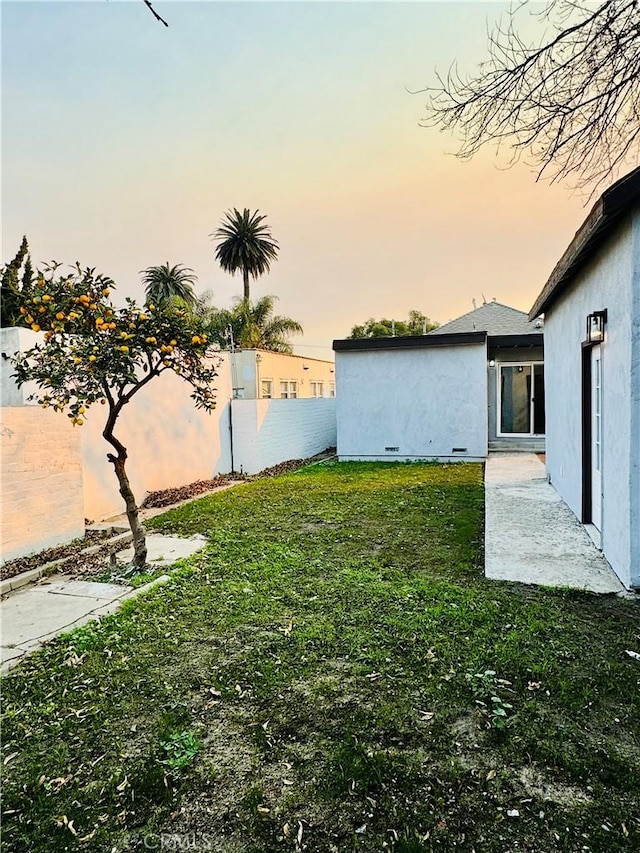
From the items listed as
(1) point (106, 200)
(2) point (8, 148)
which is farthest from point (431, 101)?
(1) point (106, 200)

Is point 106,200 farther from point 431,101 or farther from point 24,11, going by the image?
point 431,101

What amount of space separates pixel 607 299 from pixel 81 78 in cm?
704

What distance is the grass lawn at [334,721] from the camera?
7.37ft

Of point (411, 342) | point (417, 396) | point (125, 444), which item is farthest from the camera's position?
point (417, 396)

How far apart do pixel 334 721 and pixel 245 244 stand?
127 feet

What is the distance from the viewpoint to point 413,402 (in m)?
14.3

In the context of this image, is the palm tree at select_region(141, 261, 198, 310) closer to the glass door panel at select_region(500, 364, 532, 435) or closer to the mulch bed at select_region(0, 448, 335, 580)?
the glass door panel at select_region(500, 364, 532, 435)

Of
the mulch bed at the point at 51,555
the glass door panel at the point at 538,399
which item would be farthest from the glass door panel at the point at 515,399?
the mulch bed at the point at 51,555

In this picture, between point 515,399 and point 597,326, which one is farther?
point 515,399

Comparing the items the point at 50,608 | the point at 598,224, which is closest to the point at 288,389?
the point at 50,608

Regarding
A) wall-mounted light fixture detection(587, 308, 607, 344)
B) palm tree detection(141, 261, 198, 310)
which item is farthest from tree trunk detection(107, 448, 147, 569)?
palm tree detection(141, 261, 198, 310)

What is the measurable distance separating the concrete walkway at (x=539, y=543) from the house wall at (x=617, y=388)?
0.71 ft

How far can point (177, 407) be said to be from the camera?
1060 cm

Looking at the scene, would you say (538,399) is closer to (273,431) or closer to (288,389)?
(273,431)
